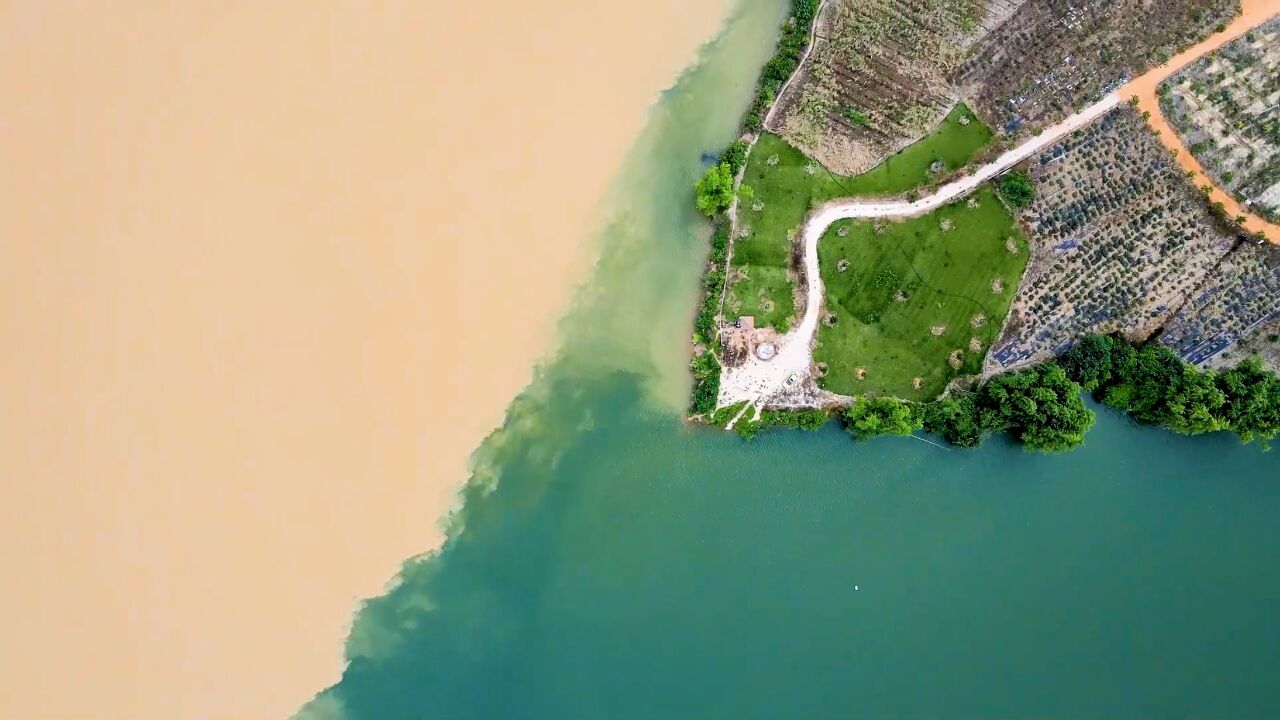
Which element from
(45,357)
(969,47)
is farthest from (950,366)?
(45,357)

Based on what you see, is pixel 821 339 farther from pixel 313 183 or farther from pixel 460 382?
pixel 313 183

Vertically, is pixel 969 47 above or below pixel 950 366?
above

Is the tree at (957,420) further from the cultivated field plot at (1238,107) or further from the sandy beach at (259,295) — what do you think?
the sandy beach at (259,295)

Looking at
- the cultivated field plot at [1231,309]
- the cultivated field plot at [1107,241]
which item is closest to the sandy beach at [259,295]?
the cultivated field plot at [1107,241]

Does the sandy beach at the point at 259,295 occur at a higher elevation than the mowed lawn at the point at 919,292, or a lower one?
higher

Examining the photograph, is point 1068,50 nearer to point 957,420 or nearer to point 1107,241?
point 1107,241

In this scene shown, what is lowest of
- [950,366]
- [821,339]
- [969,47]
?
[950,366]

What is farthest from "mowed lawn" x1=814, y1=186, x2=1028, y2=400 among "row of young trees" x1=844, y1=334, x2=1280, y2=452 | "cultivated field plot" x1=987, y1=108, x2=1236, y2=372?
"row of young trees" x1=844, y1=334, x2=1280, y2=452
